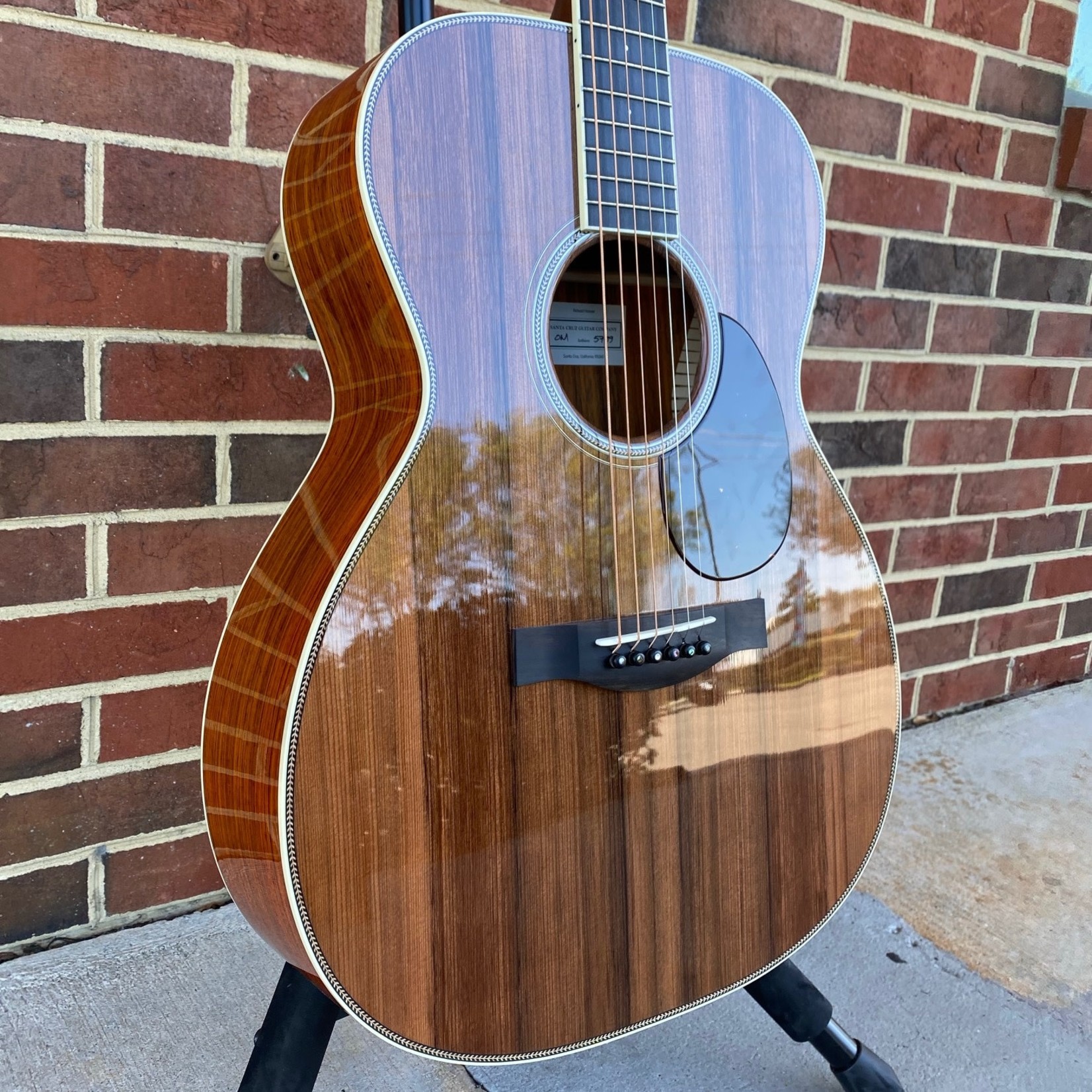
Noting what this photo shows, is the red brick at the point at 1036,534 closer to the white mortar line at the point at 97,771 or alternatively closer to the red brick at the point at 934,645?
the red brick at the point at 934,645

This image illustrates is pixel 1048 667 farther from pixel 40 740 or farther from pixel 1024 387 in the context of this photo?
pixel 40 740

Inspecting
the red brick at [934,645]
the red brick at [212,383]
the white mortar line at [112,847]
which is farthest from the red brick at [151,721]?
the red brick at [934,645]

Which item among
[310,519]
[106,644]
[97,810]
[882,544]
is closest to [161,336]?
[106,644]

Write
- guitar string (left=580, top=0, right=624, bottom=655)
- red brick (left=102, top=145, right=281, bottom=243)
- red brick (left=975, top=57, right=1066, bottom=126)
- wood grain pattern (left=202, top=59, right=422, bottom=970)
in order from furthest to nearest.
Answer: red brick (left=975, top=57, right=1066, bottom=126) → red brick (left=102, top=145, right=281, bottom=243) → guitar string (left=580, top=0, right=624, bottom=655) → wood grain pattern (left=202, top=59, right=422, bottom=970)

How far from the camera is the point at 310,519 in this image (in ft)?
2.36

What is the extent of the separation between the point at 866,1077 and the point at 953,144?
4.59ft

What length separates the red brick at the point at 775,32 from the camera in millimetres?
1310

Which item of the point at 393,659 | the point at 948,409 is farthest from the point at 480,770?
the point at 948,409

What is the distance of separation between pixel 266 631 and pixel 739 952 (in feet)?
1.65

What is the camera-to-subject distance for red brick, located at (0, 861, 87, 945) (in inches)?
41.9

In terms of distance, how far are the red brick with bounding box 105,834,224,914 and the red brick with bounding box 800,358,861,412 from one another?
1095mm

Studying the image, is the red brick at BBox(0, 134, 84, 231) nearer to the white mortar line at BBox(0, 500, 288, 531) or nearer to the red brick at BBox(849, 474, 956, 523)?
the white mortar line at BBox(0, 500, 288, 531)

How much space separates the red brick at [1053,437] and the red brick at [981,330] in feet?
0.50

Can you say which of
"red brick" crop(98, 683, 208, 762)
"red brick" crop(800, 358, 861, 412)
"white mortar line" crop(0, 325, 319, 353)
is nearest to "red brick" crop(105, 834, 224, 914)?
"red brick" crop(98, 683, 208, 762)
